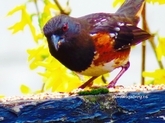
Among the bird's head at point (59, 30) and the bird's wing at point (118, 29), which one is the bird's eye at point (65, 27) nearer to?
the bird's head at point (59, 30)

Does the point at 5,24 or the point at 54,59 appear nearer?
the point at 54,59

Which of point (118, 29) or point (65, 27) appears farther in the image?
point (118, 29)

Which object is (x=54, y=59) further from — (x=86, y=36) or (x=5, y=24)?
(x=5, y=24)

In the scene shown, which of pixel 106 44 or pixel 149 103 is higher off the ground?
pixel 106 44

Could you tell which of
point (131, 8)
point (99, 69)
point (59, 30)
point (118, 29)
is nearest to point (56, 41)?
point (59, 30)

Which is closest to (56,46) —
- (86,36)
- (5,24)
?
(86,36)

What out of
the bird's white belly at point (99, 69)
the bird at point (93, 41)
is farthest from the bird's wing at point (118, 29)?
the bird's white belly at point (99, 69)

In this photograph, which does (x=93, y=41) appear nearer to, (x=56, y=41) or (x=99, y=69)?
(x=99, y=69)
